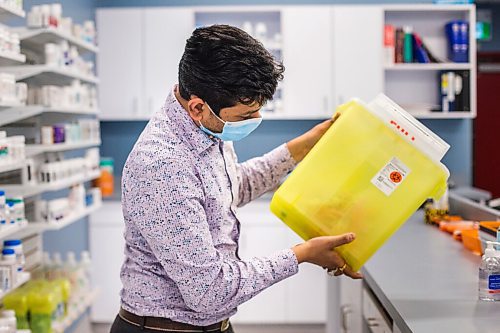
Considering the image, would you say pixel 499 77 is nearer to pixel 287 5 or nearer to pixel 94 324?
pixel 287 5

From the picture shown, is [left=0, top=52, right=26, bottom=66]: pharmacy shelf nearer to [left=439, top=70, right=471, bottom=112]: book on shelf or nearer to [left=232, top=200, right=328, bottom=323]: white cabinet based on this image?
[left=232, top=200, right=328, bottom=323]: white cabinet

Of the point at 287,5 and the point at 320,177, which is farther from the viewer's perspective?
the point at 287,5

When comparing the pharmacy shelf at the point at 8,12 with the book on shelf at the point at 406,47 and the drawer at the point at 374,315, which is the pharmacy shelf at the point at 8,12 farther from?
the book on shelf at the point at 406,47

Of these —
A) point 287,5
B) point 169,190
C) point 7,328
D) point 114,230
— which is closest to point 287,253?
point 169,190

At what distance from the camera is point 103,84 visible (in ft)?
16.4

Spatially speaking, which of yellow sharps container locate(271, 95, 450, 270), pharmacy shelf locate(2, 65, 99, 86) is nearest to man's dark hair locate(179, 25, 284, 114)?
yellow sharps container locate(271, 95, 450, 270)

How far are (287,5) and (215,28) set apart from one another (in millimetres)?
3741

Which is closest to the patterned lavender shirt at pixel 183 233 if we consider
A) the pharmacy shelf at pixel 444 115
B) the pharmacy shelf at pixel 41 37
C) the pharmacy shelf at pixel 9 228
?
the pharmacy shelf at pixel 9 228

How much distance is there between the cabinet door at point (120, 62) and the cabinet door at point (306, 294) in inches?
55.3

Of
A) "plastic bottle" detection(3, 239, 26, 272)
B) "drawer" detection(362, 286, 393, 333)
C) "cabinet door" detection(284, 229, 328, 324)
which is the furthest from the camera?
"cabinet door" detection(284, 229, 328, 324)

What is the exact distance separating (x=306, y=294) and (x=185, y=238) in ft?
10.6

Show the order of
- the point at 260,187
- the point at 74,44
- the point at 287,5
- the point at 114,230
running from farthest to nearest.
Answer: the point at 287,5 < the point at 114,230 < the point at 74,44 < the point at 260,187

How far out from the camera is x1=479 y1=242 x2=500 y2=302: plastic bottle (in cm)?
194

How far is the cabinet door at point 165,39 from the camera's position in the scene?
4.93m
